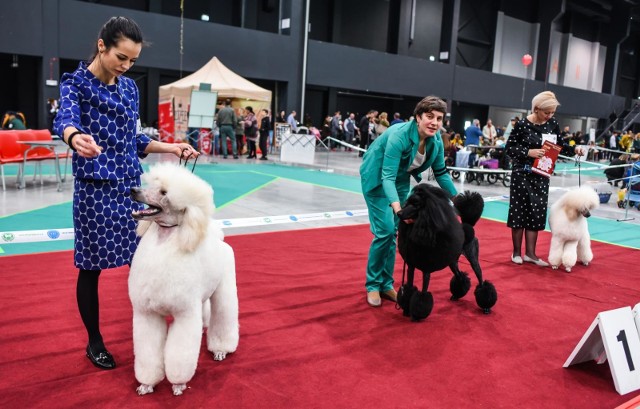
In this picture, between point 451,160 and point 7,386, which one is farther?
point 451,160

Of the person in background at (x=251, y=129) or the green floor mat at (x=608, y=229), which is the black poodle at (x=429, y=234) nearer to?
the green floor mat at (x=608, y=229)

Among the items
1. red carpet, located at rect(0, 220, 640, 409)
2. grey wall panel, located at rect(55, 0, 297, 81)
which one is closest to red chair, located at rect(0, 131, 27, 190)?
red carpet, located at rect(0, 220, 640, 409)

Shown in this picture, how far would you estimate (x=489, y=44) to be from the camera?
28.4 meters

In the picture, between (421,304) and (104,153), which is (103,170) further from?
(421,304)

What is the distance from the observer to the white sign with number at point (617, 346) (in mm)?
2496

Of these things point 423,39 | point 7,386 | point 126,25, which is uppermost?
point 423,39

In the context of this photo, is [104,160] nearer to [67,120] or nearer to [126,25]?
[67,120]

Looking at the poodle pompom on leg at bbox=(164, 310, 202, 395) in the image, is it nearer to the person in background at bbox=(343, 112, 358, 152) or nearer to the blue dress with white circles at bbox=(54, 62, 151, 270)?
the blue dress with white circles at bbox=(54, 62, 151, 270)

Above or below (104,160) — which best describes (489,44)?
above

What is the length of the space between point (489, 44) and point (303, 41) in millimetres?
14237

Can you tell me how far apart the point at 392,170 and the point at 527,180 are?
2132mm

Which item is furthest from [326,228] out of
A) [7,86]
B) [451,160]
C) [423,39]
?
[423,39]

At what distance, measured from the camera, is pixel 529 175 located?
472cm

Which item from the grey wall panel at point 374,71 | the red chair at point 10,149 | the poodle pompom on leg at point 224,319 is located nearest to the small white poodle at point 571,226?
the poodle pompom on leg at point 224,319
